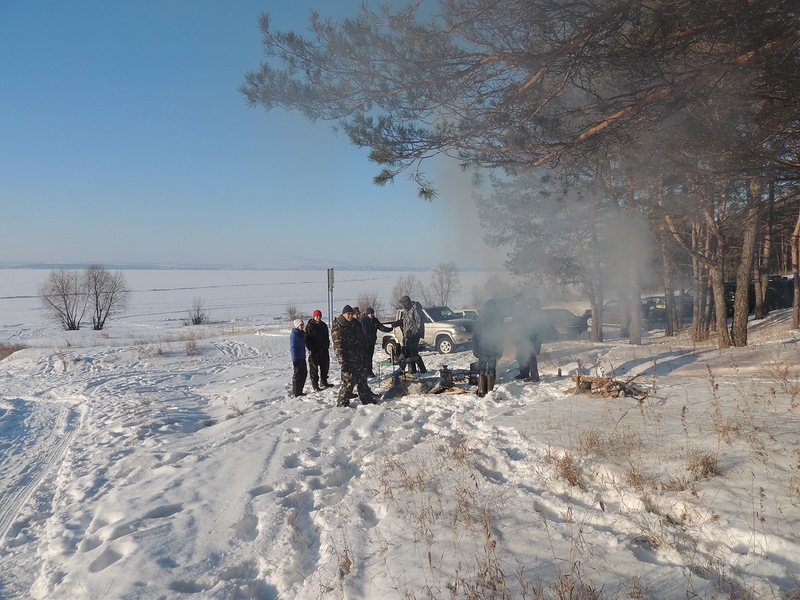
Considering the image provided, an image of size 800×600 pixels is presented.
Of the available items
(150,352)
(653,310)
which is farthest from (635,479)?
(653,310)

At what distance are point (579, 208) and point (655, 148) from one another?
11.2 metres

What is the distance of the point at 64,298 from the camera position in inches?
1636

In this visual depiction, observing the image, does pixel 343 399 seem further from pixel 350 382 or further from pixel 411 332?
pixel 411 332

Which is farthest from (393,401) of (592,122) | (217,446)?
(592,122)

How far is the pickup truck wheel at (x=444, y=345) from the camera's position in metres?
17.0

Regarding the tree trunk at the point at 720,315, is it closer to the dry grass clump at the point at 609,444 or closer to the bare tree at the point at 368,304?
the dry grass clump at the point at 609,444

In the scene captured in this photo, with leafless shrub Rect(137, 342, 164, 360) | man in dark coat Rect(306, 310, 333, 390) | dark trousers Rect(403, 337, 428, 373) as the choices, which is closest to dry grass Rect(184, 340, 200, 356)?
leafless shrub Rect(137, 342, 164, 360)

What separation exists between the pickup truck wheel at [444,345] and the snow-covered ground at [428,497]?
7761 millimetres

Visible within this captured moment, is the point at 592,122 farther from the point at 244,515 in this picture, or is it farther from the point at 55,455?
the point at 55,455

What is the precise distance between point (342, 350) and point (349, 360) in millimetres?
226

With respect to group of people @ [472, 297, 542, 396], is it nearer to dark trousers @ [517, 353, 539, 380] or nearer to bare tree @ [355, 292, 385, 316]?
dark trousers @ [517, 353, 539, 380]

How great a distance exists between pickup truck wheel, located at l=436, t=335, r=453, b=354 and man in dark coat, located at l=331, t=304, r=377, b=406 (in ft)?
25.9

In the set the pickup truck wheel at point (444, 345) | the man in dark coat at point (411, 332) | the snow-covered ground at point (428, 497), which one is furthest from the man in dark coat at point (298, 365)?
the pickup truck wheel at point (444, 345)

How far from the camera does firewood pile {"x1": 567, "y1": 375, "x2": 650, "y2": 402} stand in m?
7.71
